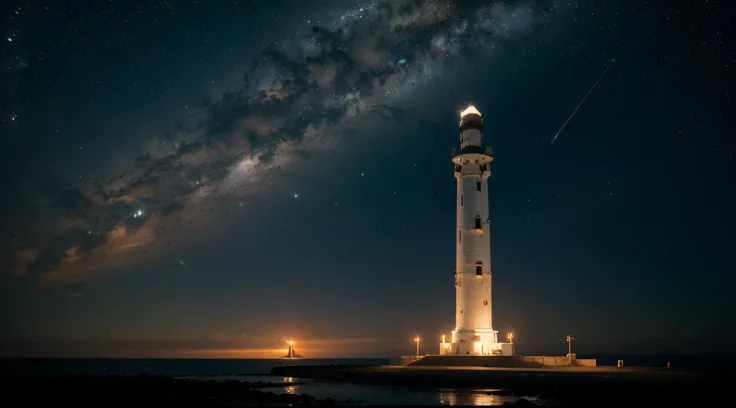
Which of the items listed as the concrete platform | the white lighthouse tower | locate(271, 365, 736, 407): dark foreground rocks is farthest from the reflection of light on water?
the white lighthouse tower

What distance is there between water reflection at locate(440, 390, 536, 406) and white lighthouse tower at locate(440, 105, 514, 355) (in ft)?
73.3

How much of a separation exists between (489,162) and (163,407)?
1656 inches

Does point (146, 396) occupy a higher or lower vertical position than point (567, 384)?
lower

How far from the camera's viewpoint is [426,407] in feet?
96.2

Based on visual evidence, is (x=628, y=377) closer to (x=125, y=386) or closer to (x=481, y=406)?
(x=481, y=406)

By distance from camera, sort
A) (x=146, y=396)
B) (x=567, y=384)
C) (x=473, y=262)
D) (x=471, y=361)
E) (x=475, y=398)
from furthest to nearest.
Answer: (x=473, y=262)
(x=471, y=361)
(x=567, y=384)
(x=146, y=396)
(x=475, y=398)

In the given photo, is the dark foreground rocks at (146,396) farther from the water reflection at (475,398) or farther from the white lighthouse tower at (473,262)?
the white lighthouse tower at (473,262)

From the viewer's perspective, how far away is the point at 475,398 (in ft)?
112

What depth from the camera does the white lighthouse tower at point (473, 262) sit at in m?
60.6

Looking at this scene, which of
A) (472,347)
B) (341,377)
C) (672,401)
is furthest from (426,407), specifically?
(472,347)

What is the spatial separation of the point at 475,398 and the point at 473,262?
91.5ft

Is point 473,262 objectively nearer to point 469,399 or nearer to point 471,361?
point 471,361

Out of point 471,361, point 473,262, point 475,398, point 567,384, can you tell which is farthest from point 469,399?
point 473,262

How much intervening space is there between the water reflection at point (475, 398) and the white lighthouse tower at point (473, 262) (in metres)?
22.3
